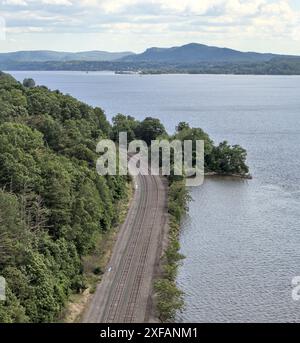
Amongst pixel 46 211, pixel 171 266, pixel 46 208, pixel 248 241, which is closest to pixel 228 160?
pixel 248 241

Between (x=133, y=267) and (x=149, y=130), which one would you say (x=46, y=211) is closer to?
(x=133, y=267)

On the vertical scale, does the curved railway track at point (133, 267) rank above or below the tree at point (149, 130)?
below

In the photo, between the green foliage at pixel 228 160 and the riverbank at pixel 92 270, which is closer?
the riverbank at pixel 92 270

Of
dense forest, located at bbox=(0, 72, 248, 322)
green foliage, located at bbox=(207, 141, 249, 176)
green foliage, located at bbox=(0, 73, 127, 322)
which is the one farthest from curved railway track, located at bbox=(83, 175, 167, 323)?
green foliage, located at bbox=(207, 141, 249, 176)

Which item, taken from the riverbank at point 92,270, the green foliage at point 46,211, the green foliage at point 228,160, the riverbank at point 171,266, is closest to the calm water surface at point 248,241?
the riverbank at point 171,266

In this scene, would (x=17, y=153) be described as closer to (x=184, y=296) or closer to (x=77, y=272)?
(x=77, y=272)

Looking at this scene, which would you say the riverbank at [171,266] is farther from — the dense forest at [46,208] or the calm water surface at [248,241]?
the calm water surface at [248,241]
